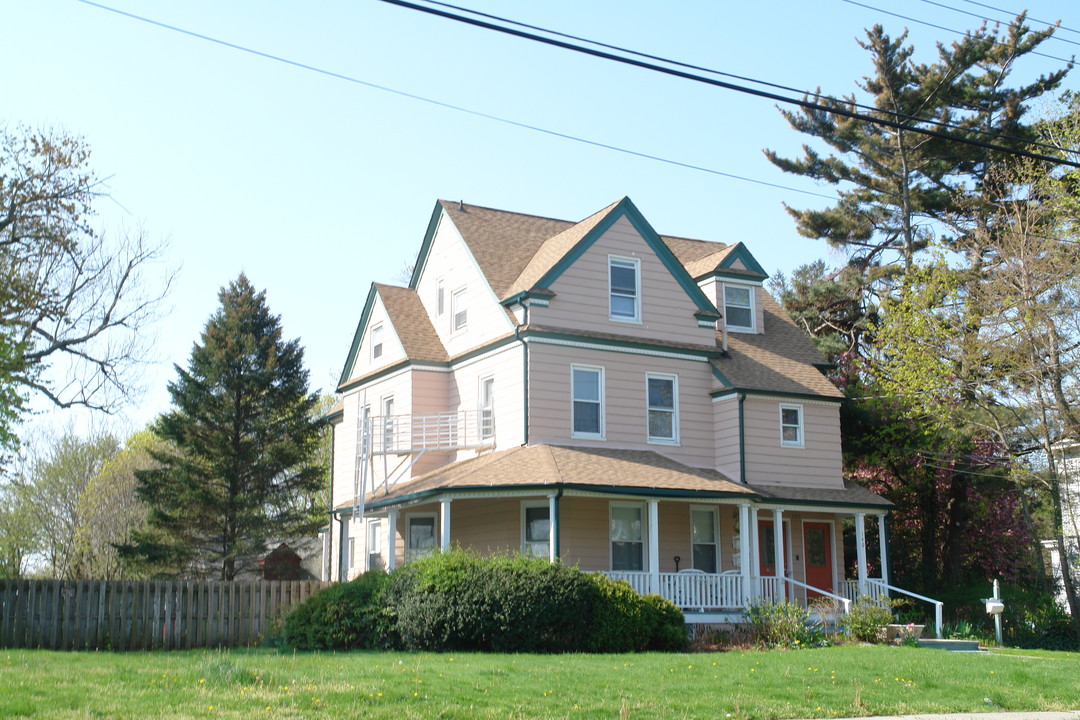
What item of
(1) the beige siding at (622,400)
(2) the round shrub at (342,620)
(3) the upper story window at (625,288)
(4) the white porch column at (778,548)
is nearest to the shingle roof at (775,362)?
(1) the beige siding at (622,400)

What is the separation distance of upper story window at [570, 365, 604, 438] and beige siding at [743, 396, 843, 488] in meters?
3.82

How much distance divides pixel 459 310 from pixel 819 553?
459 inches

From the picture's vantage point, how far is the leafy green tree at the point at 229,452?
124 ft

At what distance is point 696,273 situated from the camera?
101 feet

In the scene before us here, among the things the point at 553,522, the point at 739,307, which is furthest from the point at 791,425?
the point at 553,522

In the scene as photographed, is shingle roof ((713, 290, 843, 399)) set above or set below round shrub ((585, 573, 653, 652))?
above

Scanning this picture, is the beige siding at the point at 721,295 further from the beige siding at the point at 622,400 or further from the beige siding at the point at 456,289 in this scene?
the beige siding at the point at 456,289

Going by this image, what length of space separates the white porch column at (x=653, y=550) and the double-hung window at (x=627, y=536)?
1.47 metres

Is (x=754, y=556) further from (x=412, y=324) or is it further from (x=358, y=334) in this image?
(x=358, y=334)

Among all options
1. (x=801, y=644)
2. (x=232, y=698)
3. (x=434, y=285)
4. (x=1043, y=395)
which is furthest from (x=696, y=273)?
(x=232, y=698)

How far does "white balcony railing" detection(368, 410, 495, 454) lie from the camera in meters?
27.2

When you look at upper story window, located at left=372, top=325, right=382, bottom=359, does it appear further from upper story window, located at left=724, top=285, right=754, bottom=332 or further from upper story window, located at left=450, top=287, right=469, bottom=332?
upper story window, located at left=724, top=285, right=754, bottom=332

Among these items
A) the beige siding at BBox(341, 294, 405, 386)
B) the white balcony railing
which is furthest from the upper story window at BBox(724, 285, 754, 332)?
the beige siding at BBox(341, 294, 405, 386)

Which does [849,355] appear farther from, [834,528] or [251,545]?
[251,545]
